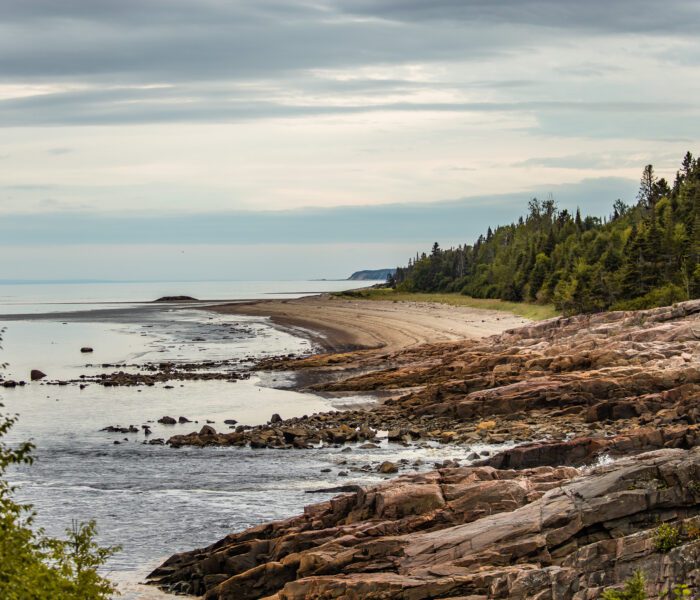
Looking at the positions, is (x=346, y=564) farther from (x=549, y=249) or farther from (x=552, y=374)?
(x=549, y=249)

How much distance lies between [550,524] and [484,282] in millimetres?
132338

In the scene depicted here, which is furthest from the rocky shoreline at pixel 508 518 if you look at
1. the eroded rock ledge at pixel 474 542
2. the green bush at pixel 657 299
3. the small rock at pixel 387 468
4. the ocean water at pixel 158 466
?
the green bush at pixel 657 299

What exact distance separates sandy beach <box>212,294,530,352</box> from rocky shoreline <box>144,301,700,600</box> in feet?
112

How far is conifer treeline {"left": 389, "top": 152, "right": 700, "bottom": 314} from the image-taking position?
→ 81.1 metres

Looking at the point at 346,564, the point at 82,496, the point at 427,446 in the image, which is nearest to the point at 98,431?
the point at 82,496

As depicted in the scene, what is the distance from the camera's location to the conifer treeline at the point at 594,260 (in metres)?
81.1

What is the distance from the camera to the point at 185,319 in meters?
147

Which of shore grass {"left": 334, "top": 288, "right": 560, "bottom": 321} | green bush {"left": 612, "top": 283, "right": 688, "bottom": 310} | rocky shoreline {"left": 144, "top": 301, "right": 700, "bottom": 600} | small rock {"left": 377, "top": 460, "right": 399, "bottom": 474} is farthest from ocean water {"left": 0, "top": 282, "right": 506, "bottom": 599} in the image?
shore grass {"left": 334, "top": 288, "right": 560, "bottom": 321}

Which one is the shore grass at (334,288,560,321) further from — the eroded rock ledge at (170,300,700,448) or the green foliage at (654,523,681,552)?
the green foliage at (654,523,681,552)

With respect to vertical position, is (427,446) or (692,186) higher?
(692,186)

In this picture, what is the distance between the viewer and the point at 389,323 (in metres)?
101

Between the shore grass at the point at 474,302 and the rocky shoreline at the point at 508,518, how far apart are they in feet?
178

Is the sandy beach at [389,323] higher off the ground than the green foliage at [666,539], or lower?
higher

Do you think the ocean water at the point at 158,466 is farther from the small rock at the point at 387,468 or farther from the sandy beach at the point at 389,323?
the sandy beach at the point at 389,323
